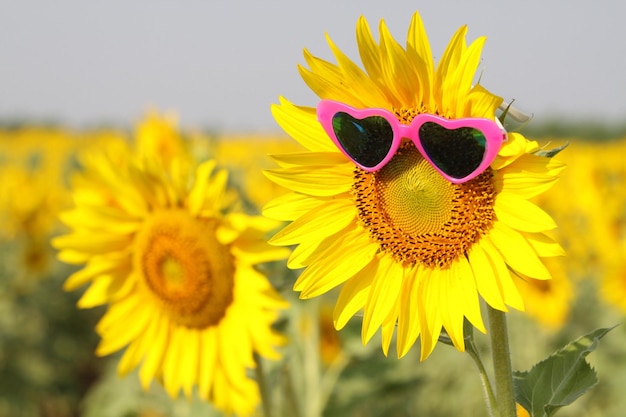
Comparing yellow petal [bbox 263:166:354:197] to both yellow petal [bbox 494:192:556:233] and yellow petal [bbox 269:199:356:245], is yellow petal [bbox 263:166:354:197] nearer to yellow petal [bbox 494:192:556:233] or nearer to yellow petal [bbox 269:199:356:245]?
yellow petal [bbox 269:199:356:245]

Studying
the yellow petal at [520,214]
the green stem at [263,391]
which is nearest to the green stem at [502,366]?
the yellow petal at [520,214]

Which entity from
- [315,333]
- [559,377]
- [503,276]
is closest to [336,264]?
[503,276]

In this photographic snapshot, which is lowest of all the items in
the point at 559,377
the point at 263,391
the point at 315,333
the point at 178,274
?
the point at 315,333

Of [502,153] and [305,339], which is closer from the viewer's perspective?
[502,153]

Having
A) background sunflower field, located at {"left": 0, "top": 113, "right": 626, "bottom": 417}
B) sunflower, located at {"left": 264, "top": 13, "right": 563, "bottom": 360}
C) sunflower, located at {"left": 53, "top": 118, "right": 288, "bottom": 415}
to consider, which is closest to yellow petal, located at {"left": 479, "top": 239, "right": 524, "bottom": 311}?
sunflower, located at {"left": 264, "top": 13, "right": 563, "bottom": 360}

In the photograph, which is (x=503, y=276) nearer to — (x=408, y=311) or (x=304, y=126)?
(x=408, y=311)

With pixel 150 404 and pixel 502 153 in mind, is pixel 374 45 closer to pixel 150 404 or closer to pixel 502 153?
pixel 502 153

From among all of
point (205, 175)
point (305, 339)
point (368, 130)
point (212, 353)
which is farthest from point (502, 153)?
point (305, 339)
